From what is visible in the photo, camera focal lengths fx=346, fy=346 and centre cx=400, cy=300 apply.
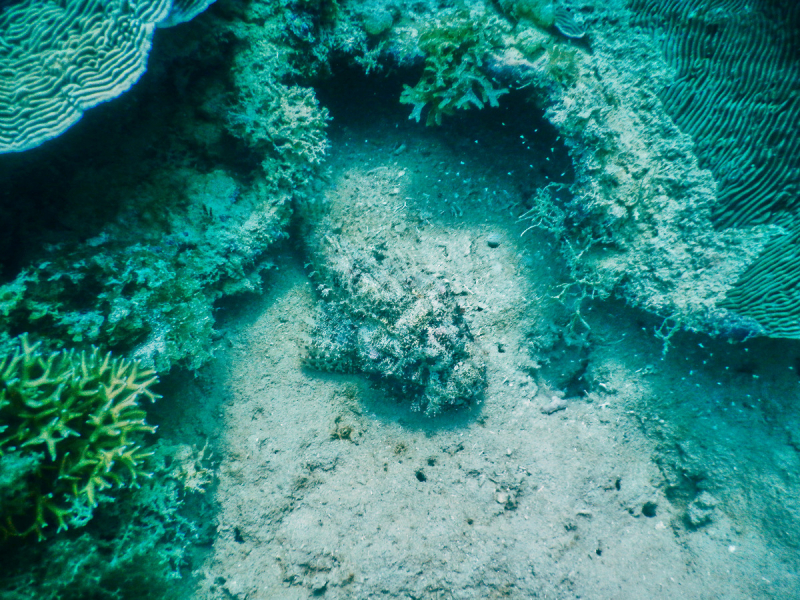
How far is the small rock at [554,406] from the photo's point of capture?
3.96m

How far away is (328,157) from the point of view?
15.4 feet

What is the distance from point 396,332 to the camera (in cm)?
362

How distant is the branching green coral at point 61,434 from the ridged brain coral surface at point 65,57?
1.86m

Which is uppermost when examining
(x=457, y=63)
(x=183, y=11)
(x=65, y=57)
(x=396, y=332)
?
(x=457, y=63)

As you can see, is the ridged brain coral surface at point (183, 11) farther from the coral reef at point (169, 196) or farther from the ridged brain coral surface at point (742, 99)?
the ridged brain coral surface at point (742, 99)

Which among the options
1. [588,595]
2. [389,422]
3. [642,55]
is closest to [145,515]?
[389,422]

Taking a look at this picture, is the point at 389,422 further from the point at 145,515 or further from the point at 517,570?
the point at 145,515

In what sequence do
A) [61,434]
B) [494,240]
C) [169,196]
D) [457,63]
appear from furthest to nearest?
[494,240]
[457,63]
[169,196]
[61,434]

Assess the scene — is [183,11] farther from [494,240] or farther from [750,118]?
[750,118]

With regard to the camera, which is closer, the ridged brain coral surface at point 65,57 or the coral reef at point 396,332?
→ the ridged brain coral surface at point 65,57

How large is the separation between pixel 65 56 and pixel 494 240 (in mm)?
4570

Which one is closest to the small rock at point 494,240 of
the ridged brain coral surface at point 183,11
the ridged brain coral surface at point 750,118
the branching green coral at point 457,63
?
the branching green coral at point 457,63

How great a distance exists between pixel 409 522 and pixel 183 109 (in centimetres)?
489

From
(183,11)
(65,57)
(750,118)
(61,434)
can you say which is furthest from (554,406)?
→ (65,57)
